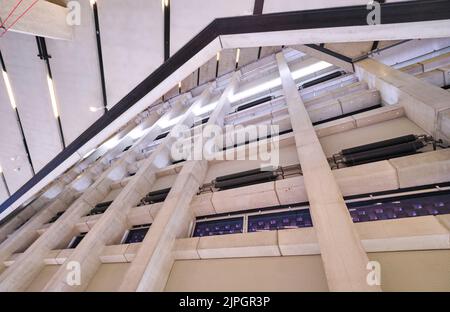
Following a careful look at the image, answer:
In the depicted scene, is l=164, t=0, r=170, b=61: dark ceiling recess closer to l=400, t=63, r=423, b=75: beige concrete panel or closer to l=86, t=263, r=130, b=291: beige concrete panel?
l=86, t=263, r=130, b=291: beige concrete panel

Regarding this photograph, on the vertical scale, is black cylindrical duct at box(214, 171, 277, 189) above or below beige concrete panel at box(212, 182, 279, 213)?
above

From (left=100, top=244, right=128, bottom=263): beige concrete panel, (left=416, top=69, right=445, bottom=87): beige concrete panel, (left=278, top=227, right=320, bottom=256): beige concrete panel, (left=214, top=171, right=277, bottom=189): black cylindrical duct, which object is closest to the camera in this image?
(left=278, top=227, right=320, bottom=256): beige concrete panel

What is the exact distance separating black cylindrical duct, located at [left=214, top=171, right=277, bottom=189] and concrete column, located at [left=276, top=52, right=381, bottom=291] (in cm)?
84

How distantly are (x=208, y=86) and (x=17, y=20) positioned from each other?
1024 centimetres

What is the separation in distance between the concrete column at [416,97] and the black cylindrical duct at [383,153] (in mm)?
427

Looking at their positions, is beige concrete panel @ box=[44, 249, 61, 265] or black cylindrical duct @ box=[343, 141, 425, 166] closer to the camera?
black cylindrical duct @ box=[343, 141, 425, 166]

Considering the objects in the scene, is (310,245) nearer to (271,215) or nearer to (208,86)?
(271,215)

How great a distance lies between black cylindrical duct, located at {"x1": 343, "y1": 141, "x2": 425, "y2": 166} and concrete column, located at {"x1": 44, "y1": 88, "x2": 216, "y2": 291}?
17.3 feet

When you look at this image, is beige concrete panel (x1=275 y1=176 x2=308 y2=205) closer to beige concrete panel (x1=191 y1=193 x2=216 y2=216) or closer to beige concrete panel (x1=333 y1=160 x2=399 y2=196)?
beige concrete panel (x1=333 y1=160 x2=399 y2=196)

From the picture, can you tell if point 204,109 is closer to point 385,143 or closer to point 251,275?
point 385,143

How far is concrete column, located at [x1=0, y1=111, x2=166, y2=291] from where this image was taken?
4883 mm

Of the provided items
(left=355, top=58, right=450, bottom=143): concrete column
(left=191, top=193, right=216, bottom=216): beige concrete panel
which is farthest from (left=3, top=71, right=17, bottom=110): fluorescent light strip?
(left=355, top=58, right=450, bottom=143): concrete column

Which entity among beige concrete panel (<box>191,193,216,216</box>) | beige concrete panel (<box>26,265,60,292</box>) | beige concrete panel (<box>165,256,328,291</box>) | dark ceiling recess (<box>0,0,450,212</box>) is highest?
dark ceiling recess (<box>0,0,450,212</box>)

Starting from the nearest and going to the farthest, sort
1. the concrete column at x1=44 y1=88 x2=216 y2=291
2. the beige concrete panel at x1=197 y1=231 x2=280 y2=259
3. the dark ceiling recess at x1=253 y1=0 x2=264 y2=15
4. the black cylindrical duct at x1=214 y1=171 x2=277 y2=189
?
the dark ceiling recess at x1=253 y1=0 x2=264 y2=15 < the beige concrete panel at x1=197 y1=231 x2=280 y2=259 < the concrete column at x1=44 y1=88 x2=216 y2=291 < the black cylindrical duct at x1=214 y1=171 x2=277 y2=189
